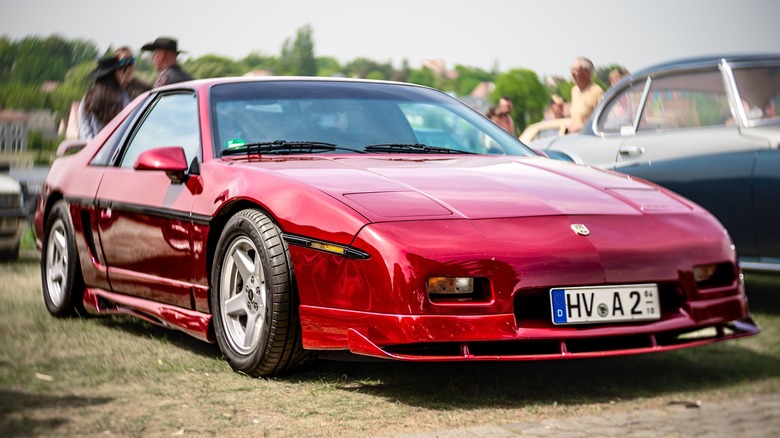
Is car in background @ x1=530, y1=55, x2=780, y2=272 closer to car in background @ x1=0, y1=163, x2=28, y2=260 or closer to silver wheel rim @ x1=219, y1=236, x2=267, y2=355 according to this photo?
silver wheel rim @ x1=219, y1=236, x2=267, y2=355

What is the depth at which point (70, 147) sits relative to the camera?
732cm

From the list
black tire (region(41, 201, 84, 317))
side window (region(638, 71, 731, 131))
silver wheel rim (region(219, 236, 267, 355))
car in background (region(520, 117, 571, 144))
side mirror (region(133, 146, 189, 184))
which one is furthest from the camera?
car in background (region(520, 117, 571, 144))

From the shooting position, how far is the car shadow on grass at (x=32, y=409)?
3.86 meters

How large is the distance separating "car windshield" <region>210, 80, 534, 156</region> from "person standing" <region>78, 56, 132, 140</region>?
4.43 m

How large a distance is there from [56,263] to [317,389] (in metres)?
2.89

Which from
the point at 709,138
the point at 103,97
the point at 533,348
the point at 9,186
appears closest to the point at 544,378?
the point at 533,348

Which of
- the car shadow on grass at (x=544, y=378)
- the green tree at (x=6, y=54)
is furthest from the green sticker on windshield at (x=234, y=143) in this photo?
the green tree at (x=6, y=54)

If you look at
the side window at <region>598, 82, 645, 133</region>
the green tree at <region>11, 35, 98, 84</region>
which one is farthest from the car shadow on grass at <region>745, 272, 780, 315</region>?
the green tree at <region>11, 35, 98, 84</region>

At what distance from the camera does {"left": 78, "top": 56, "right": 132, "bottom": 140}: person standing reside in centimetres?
999

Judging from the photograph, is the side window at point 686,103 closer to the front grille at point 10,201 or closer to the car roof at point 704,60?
the car roof at point 704,60

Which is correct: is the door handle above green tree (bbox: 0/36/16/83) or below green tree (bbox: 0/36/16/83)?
below

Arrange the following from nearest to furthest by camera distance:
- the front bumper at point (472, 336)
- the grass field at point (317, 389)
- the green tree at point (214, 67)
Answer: the grass field at point (317, 389), the front bumper at point (472, 336), the green tree at point (214, 67)

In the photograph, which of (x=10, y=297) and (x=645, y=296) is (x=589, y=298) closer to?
(x=645, y=296)

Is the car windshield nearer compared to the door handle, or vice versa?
the car windshield
